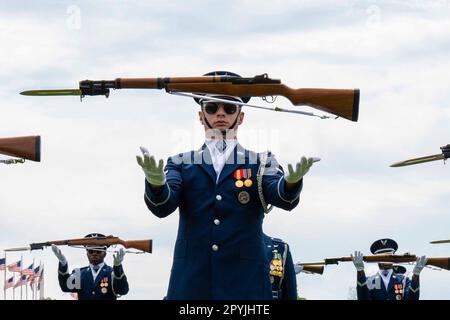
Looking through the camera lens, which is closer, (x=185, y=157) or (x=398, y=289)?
(x=185, y=157)

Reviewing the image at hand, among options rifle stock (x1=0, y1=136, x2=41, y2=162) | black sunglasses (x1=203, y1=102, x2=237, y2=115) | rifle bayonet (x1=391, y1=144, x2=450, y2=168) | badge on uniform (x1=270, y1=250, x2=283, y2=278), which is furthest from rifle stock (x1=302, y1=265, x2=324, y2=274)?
black sunglasses (x1=203, y1=102, x2=237, y2=115)

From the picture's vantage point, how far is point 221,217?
10.2m

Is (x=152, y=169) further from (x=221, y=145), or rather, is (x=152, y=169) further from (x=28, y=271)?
(x=28, y=271)

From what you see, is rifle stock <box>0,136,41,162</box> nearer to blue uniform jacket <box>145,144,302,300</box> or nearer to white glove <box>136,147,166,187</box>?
blue uniform jacket <box>145,144,302,300</box>

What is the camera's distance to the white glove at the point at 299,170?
9359mm

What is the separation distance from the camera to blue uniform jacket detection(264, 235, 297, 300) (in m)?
12.9

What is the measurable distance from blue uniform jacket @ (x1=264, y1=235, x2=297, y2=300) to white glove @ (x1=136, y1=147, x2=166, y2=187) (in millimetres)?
3437

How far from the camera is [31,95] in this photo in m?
10.8

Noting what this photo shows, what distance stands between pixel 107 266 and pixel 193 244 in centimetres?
1070

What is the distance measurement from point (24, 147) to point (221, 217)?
11.4 feet

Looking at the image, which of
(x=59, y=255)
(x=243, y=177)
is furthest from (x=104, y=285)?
(x=243, y=177)

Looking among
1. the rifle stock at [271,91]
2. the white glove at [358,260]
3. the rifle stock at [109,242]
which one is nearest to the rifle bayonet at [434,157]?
the white glove at [358,260]

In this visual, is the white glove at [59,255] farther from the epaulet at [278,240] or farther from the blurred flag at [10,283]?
the blurred flag at [10,283]
